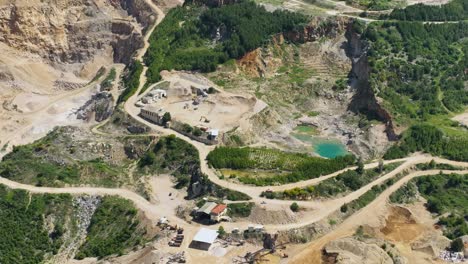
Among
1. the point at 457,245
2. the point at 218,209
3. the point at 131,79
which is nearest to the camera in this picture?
the point at 457,245

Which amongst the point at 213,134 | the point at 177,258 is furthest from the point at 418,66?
the point at 177,258

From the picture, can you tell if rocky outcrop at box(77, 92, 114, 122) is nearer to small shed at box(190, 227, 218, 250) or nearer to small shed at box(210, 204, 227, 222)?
small shed at box(210, 204, 227, 222)

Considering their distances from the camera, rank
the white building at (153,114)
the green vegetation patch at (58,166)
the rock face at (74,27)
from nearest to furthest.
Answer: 1. the green vegetation patch at (58,166)
2. the white building at (153,114)
3. the rock face at (74,27)

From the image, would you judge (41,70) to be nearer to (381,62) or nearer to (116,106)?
(116,106)

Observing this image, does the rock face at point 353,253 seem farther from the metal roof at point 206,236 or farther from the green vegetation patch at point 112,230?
the green vegetation patch at point 112,230

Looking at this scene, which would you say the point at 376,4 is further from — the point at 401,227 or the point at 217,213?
the point at 217,213

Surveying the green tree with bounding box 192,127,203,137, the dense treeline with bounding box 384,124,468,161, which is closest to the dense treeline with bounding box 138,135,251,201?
the green tree with bounding box 192,127,203,137

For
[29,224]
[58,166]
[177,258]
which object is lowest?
[29,224]

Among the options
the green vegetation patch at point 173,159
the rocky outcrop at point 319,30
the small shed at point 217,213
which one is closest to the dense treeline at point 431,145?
the green vegetation patch at point 173,159
